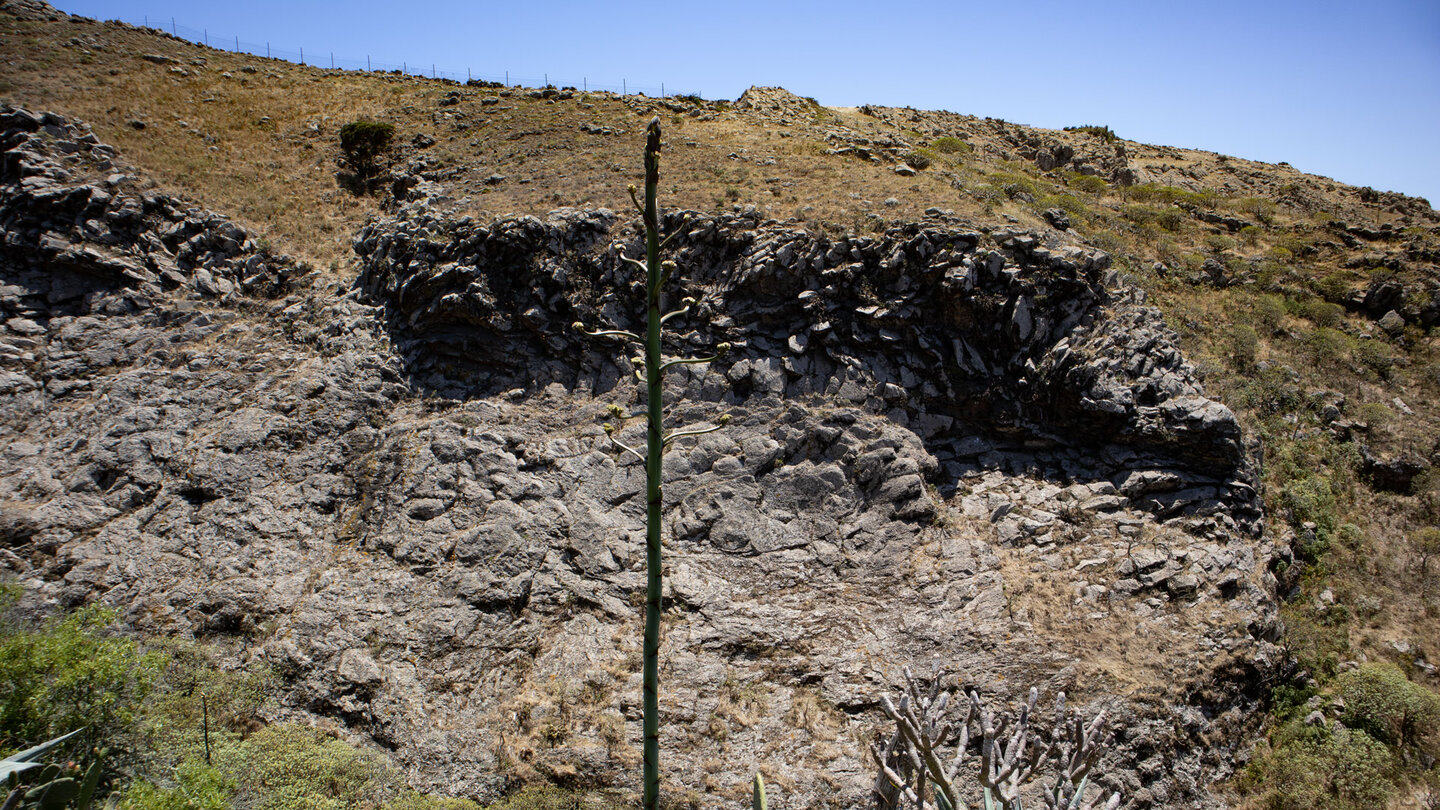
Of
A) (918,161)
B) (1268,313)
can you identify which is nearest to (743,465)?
(918,161)

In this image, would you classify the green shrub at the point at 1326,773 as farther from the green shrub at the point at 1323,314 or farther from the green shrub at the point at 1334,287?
the green shrub at the point at 1334,287

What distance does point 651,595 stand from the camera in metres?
3.22

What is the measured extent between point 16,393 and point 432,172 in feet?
46.2

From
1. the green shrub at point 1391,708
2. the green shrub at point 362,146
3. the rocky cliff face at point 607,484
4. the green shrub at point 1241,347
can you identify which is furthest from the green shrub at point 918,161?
the green shrub at point 362,146

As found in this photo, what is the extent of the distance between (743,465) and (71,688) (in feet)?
43.1

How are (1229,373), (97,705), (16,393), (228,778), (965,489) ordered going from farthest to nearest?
(1229,373) → (16,393) → (965,489) → (97,705) → (228,778)

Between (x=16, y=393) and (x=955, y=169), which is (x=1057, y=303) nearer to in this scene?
(x=955, y=169)

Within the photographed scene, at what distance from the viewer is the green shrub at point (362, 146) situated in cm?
2638

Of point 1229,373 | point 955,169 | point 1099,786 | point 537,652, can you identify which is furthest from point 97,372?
point 1229,373

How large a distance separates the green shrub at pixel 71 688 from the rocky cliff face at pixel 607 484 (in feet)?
6.29

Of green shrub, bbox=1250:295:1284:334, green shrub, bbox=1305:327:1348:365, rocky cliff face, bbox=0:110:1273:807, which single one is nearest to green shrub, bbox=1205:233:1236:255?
green shrub, bbox=1250:295:1284:334

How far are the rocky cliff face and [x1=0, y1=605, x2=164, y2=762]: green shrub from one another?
192 cm

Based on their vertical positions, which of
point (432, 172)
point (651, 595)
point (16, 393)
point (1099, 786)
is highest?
point (432, 172)

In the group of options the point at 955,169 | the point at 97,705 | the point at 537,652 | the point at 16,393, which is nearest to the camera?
the point at 97,705
